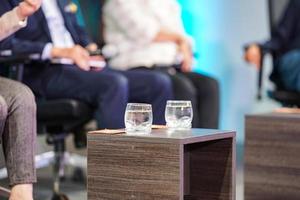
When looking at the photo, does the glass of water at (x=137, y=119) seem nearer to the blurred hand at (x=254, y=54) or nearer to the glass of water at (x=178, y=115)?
the glass of water at (x=178, y=115)

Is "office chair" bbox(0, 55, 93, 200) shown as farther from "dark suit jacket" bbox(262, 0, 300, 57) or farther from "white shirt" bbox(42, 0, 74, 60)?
"dark suit jacket" bbox(262, 0, 300, 57)

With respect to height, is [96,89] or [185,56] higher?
[185,56]

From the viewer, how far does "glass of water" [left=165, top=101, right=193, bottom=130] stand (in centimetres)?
172

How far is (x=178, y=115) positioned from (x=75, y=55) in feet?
2.30

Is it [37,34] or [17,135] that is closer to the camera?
[17,135]

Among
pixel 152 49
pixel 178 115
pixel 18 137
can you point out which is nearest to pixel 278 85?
pixel 152 49

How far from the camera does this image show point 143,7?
292cm

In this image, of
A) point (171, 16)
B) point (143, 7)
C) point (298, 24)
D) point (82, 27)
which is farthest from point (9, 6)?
point (298, 24)

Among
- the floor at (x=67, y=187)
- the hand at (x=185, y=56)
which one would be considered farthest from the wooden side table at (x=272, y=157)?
the hand at (x=185, y=56)

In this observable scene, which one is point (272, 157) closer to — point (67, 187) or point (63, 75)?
point (63, 75)

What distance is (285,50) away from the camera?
3.08 metres

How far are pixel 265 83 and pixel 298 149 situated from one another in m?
1.85

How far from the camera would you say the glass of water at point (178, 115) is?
5.64 ft

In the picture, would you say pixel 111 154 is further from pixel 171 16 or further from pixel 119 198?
pixel 171 16
